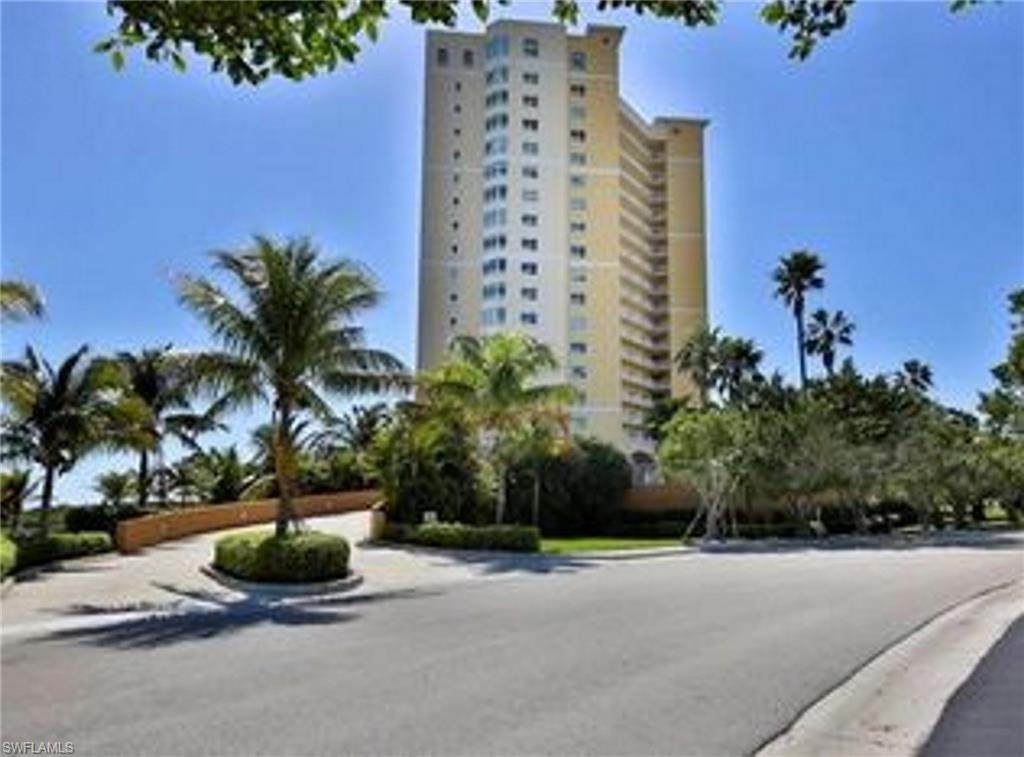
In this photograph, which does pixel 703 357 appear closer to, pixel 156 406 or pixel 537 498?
pixel 537 498

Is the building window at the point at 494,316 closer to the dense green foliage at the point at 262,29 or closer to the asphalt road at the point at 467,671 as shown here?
the asphalt road at the point at 467,671

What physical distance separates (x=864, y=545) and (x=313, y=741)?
42249 millimetres

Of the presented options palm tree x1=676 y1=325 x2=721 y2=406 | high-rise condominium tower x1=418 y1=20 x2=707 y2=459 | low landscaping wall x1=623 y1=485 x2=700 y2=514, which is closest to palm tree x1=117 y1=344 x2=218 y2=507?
low landscaping wall x1=623 y1=485 x2=700 y2=514

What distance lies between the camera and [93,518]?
4038 centimetres

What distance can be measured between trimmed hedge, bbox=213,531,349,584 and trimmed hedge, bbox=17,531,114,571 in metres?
7.08

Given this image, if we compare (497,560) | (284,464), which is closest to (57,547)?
(284,464)

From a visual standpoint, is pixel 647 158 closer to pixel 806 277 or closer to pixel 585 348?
pixel 585 348

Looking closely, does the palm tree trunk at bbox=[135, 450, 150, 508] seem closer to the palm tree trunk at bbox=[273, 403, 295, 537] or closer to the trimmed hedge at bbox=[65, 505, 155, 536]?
the trimmed hedge at bbox=[65, 505, 155, 536]

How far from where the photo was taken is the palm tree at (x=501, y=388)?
41.1 metres

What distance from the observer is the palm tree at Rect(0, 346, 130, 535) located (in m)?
34.8

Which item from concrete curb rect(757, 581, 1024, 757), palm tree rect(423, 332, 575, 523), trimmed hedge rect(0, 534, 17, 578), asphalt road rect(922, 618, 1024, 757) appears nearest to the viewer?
asphalt road rect(922, 618, 1024, 757)

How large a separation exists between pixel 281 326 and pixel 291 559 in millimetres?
5021

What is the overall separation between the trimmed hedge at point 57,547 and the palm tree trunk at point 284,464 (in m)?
7.42

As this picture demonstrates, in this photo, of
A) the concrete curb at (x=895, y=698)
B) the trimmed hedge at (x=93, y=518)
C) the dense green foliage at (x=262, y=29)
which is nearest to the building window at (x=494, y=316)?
the trimmed hedge at (x=93, y=518)
